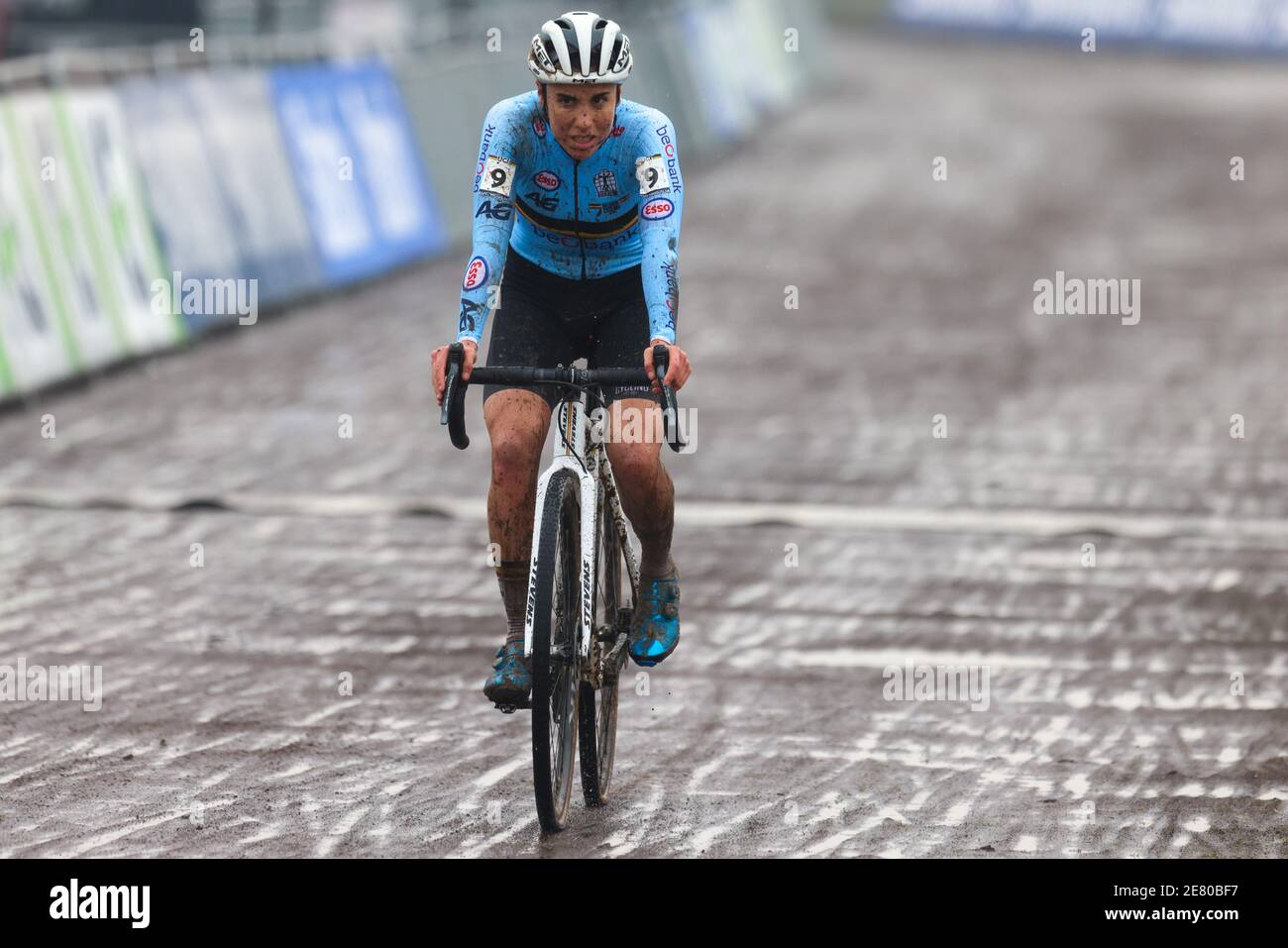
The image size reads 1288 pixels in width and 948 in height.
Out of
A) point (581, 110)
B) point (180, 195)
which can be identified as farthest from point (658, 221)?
point (180, 195)

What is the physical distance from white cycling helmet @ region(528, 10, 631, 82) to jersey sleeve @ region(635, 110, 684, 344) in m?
0.29

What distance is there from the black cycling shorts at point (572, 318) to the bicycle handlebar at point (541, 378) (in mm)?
473

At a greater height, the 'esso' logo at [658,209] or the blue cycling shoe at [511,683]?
the 'esso' logo at [658,209]

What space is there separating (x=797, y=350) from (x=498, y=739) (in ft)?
33.8

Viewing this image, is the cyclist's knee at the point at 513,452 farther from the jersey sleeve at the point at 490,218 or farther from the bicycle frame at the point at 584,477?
the jersey sleeve at the point at 490,218

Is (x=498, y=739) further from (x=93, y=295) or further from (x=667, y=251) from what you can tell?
(x=93, y=295)

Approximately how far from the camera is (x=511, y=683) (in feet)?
20.4

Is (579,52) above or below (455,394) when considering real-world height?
above

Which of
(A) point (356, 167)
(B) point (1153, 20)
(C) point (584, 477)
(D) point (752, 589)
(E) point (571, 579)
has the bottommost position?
(D) point (752, 589)

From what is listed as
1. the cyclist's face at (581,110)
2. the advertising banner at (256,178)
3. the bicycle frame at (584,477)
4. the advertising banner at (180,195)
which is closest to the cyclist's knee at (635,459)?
the bicycle frame at (584,477)

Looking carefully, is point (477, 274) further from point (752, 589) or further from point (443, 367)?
point (752, 589)

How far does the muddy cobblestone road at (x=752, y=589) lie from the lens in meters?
6.57

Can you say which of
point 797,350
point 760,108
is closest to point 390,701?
point 797,350

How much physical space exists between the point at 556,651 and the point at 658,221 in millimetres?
1370
